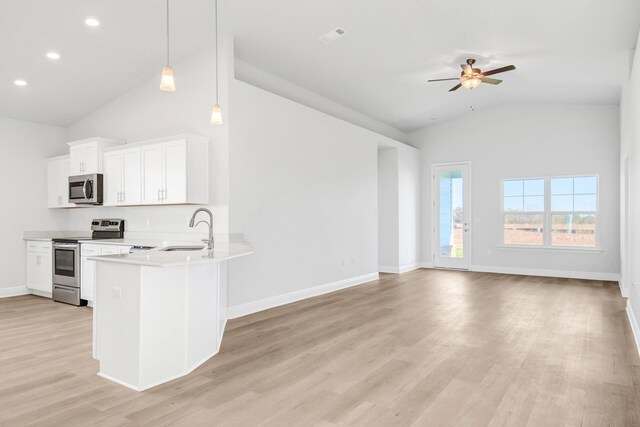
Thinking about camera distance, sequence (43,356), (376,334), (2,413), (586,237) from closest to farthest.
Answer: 1. (2,413)
2. (43,356)
3. (376,334)
4. (586,237)

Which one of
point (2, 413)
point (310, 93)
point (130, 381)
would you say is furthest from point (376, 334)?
point (310, 93)

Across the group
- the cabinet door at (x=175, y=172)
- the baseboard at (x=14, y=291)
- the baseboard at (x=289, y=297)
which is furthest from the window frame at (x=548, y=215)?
the baseboard at (x=14, y=291)

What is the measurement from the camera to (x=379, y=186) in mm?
8812

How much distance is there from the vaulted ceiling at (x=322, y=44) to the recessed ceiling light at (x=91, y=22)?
58 millimetres

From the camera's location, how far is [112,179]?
5.51m

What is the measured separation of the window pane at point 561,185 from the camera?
8.14 meters

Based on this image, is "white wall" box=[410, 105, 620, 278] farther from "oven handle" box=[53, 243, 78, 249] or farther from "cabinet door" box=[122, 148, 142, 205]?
"oven handle" box=[53, 243, 78, 249]

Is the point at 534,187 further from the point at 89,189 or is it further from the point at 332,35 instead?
the point at 89,189

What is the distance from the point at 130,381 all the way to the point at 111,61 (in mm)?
3943

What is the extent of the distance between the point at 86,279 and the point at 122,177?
143cm

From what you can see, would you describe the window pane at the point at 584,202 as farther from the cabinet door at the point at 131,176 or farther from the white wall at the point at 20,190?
the white wall at the point at 20,190

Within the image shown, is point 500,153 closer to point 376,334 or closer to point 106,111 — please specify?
point 376,334

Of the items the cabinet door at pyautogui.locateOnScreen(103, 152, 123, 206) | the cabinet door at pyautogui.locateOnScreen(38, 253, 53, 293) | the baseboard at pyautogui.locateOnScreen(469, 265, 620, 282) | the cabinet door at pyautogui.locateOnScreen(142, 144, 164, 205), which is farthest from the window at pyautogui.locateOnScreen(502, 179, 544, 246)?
the cabinet door at pyautogui.locateOnScreen(38, 253, 53, 293)

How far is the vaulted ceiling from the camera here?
13.9 ft
